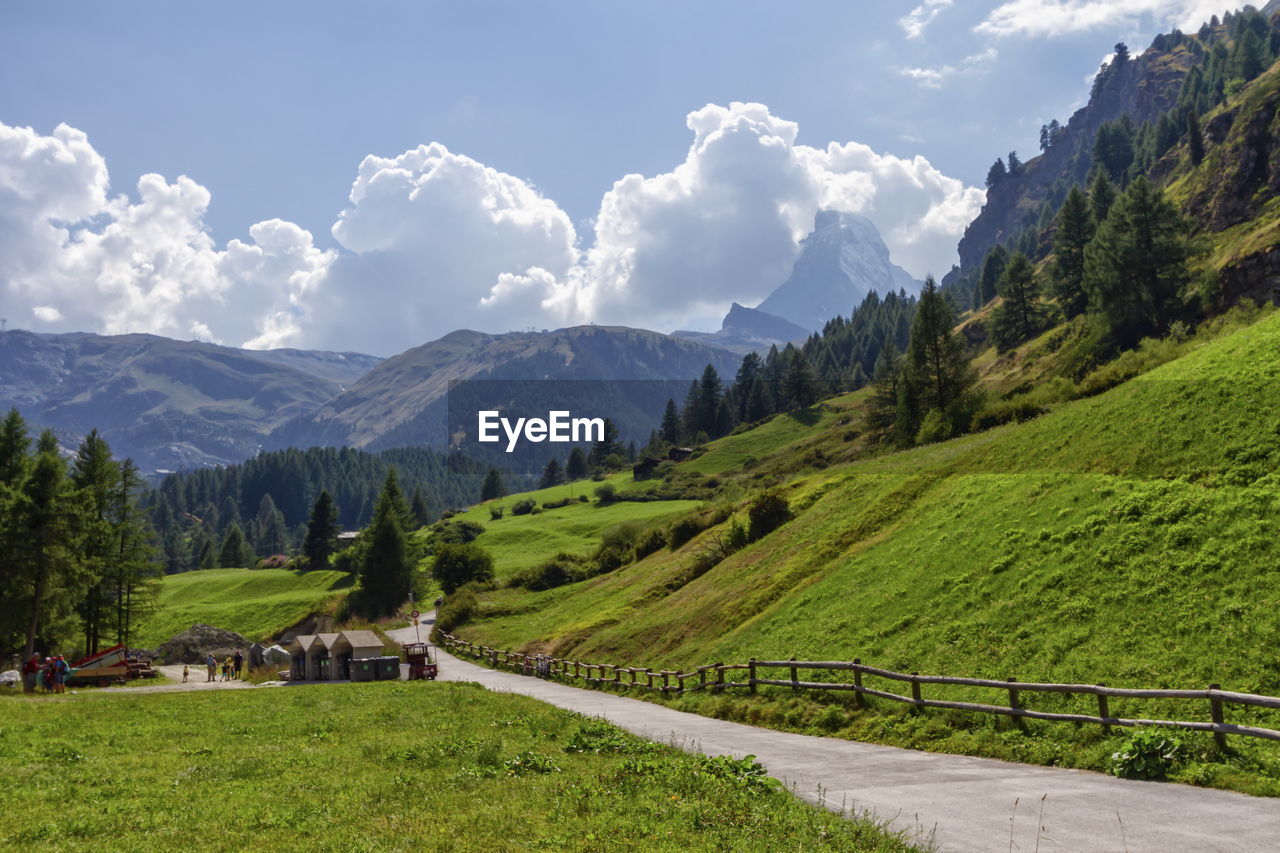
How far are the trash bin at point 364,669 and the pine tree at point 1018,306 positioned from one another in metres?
115

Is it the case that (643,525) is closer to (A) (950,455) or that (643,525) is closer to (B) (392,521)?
(B) (392,521)

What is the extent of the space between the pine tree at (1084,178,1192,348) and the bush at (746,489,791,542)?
57.7m

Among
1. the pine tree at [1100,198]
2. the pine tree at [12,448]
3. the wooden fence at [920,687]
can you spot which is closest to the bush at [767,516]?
the wooden fence at [920,687]

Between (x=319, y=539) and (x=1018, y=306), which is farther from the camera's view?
(x=1018, y=306)

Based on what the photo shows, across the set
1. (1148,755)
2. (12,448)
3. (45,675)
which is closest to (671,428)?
(12,448)

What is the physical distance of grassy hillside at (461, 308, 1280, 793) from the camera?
19.6 m

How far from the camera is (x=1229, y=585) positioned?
20.1 meters

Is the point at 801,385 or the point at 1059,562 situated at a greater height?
the point at 801,385

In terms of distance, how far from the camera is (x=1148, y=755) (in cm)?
1496

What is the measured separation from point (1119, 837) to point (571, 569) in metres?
80.0

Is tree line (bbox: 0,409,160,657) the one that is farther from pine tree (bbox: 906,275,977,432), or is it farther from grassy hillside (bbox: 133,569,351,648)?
pine tree (bbox: 906,275,977,432)

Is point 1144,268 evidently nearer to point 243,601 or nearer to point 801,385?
point 801,385

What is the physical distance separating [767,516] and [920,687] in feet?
101

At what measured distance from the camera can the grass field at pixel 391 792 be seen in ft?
34.8
